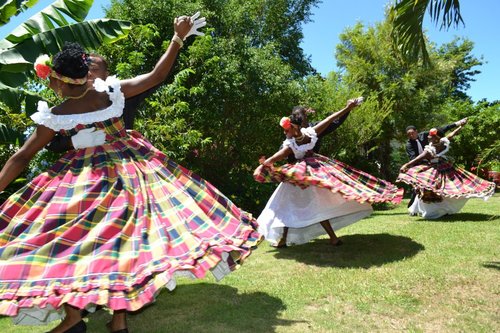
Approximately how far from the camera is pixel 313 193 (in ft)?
21.6

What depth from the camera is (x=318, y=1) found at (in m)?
22.5

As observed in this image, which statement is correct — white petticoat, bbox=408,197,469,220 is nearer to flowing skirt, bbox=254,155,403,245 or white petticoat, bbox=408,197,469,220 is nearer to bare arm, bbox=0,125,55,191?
flowing skirt, bbox=254,155,403,245

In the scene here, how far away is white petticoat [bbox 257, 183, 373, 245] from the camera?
6387 millimetres

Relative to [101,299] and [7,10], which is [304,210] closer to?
[101,299]

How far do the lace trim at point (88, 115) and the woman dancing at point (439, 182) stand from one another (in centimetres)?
→ 696

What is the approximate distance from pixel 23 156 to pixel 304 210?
4.15m

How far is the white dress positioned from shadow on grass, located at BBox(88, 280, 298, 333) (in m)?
2.03

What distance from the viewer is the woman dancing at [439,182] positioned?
29.6 feet

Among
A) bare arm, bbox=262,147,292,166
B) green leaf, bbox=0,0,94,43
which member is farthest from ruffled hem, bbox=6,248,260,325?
green leaf, bbox=0,0,94,43

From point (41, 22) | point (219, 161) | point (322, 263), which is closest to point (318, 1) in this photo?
point (219, 161)

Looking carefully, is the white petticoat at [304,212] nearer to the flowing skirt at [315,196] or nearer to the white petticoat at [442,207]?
the flowing skirt at [315,196]

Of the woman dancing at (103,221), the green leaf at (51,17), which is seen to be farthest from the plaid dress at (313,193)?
the green leaf at (51,17)

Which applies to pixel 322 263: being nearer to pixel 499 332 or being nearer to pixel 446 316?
pixel 446 316

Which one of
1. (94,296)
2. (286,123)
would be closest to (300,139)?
(286,123)
